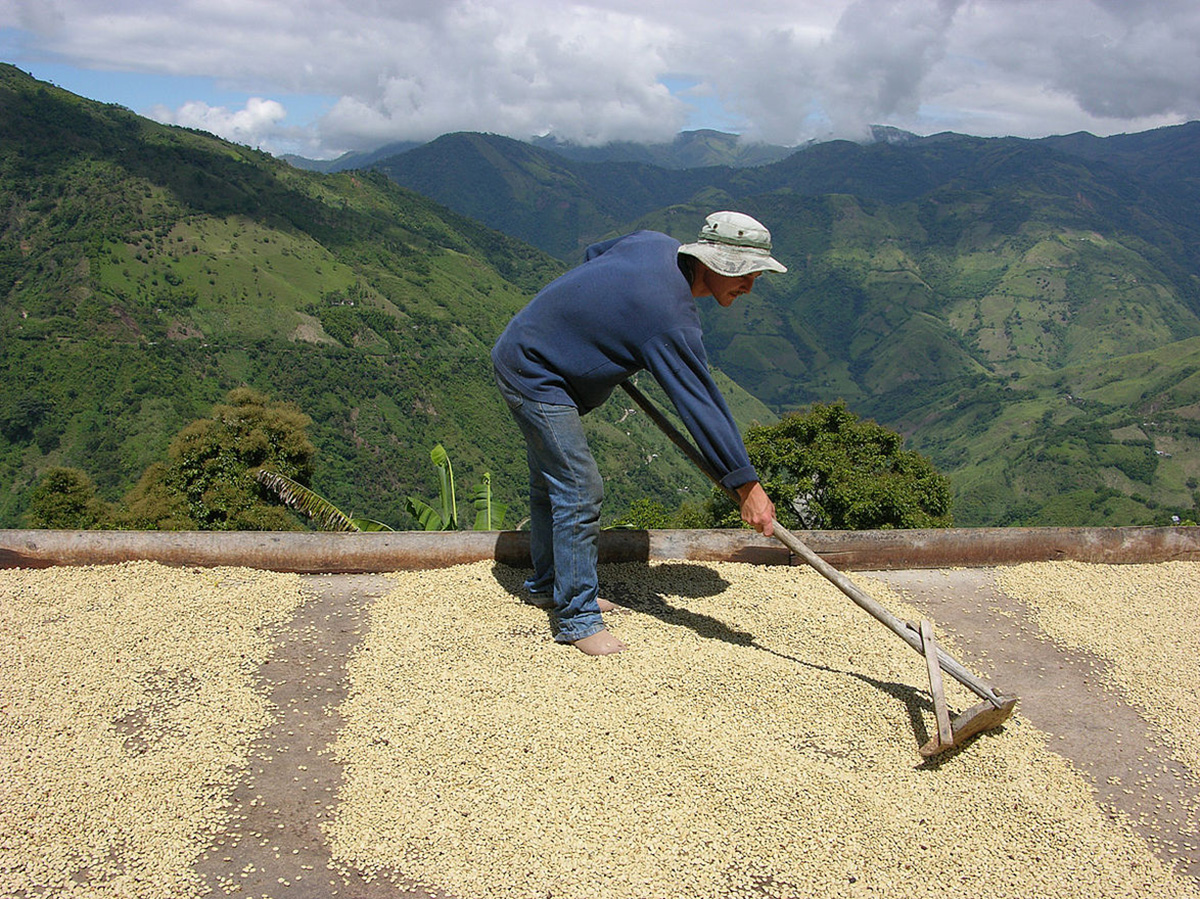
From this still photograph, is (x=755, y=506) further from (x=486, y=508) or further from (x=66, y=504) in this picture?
(x=66, y=504)

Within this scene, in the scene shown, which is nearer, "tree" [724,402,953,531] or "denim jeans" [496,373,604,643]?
"denim jeans" [496,373,604,643]

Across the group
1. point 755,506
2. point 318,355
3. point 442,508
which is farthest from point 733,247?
point 318,355

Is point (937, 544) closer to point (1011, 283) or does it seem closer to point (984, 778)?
point (984, 778)

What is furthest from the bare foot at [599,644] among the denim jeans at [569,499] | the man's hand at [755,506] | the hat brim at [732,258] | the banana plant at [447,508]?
the banana plant at [447,508]

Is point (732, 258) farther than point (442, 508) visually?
No

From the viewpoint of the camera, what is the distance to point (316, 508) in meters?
8.14

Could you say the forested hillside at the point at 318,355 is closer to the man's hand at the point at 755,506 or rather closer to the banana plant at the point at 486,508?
the banana plant at the point at 486,508

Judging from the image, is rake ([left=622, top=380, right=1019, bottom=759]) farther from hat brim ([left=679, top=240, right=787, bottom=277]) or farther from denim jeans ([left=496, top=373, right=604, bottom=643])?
hat brim ([left=679, top=240, right=787, bottom=277])

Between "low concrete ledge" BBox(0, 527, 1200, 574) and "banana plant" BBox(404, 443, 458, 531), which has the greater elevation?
"low concrete ledge" BBox(0, 527, 1200, 574)

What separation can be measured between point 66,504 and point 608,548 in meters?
16.3

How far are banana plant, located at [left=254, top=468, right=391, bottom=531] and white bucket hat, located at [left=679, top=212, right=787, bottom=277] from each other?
4.58 metres

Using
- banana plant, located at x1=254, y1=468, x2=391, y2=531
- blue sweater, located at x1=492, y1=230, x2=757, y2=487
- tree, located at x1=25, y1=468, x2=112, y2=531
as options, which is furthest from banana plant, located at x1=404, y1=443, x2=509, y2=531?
tree, located at x1=25, y1=468, x2=112, y2=531

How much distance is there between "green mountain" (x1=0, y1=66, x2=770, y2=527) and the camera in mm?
55188

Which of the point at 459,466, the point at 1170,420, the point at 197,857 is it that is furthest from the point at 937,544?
the point at 1170,420
